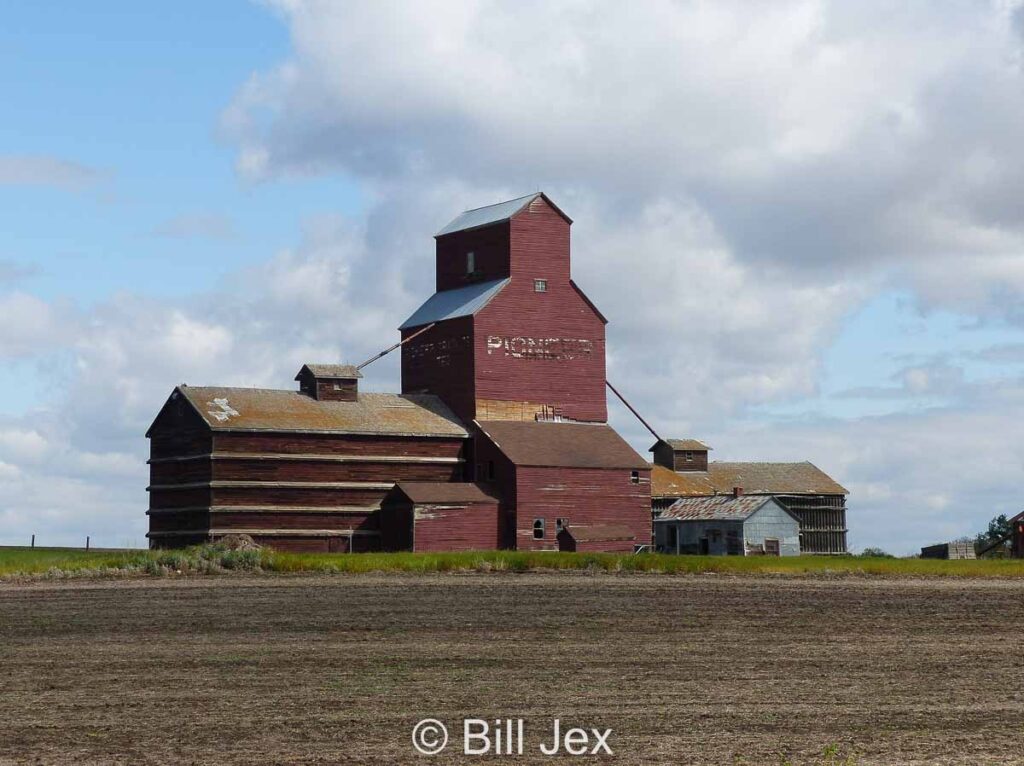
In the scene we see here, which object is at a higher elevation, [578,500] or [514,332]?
[514,332]

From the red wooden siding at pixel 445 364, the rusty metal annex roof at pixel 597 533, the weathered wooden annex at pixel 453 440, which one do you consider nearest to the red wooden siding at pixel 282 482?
the weathered wooden annex at pixel 453 440

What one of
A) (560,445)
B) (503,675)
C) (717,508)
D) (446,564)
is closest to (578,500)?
(560,445)

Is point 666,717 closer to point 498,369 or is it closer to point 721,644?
point 721,644

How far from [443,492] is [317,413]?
6050mm

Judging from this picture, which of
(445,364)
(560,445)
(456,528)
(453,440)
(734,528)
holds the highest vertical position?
(445,364)

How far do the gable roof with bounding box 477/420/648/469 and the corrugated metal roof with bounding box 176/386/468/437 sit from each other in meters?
1.98

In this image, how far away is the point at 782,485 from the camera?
82.4 metres

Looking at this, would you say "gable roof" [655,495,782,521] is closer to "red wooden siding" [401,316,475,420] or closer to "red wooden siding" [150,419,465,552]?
"red wooden siding" [401,316,475,420]

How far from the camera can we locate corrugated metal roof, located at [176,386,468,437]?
58281mm

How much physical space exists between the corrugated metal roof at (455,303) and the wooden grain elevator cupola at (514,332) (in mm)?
68

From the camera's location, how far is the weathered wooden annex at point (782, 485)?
80.9 meters

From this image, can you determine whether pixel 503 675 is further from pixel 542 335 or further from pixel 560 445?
pixel 542 335

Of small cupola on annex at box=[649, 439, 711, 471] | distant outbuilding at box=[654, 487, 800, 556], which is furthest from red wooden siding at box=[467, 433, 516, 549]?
small cupola on annex at box=[649, 439, 711, 471]

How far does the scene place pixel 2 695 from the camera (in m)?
19.3
